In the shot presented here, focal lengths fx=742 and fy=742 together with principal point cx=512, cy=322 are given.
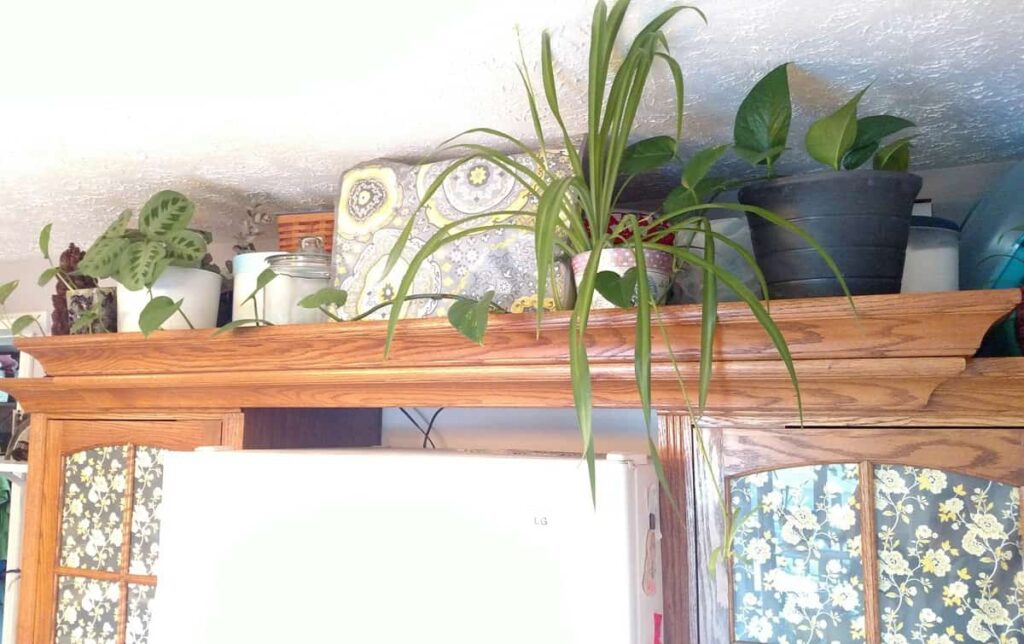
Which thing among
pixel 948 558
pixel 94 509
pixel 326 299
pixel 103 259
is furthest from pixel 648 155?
pixel 94 509

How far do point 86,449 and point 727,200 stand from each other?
48.6 inches

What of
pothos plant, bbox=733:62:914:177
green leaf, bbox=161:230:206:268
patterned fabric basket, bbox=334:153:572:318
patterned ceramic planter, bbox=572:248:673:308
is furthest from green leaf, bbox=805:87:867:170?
green leaf, bbox=161:230:206:268

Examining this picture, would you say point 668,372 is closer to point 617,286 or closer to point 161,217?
point 617,286

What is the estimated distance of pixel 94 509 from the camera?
132 cm

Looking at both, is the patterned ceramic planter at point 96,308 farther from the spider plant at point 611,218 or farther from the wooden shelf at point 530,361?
the spider plant at point 611,218

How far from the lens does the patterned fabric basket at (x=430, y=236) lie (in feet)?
3.55

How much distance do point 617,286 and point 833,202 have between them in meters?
0.27

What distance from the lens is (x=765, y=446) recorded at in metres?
0.93

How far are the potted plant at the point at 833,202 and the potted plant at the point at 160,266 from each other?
893 mm

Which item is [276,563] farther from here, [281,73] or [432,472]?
[281,73]

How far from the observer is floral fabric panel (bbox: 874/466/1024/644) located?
0.81m

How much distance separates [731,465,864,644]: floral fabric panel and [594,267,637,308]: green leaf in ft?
0.95

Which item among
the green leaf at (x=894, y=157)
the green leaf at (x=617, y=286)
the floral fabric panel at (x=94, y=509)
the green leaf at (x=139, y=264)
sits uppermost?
the green leaf at (x=894, y=157)

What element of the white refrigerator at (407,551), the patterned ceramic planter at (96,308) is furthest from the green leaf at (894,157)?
the patterned ceramic planter at (96,308)
